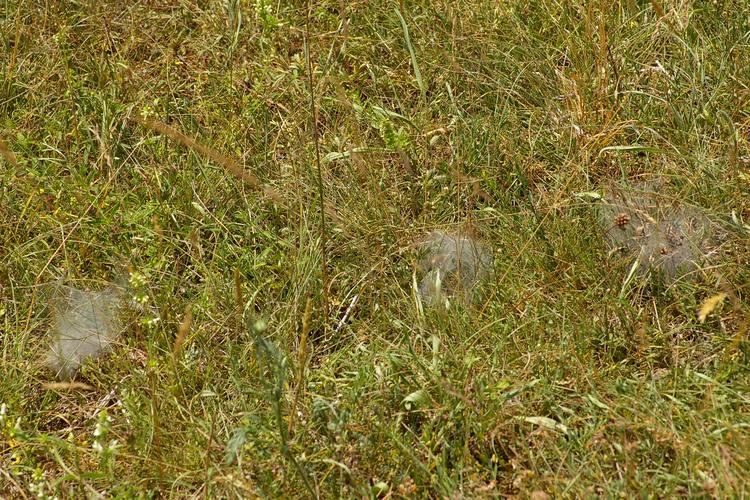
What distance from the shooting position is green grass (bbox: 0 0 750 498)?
88.1 inches

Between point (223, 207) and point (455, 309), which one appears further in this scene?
point (223, 207)

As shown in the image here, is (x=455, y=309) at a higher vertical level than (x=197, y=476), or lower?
higher

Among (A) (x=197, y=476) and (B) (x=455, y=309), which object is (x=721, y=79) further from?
(A) (x=197, y=476)

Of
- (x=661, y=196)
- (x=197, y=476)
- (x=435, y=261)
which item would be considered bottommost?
(x=197, y=476)

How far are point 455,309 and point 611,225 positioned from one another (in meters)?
0.54

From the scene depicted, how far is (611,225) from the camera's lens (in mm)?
2705

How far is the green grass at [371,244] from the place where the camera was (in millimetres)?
2238

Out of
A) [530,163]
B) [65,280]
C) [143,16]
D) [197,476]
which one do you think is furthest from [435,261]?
[143,16]

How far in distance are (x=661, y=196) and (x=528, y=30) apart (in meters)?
0.89

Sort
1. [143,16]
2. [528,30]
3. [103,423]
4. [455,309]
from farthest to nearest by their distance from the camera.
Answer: [143,16], [528,30], [455,309], [103,423]

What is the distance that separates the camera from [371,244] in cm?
283

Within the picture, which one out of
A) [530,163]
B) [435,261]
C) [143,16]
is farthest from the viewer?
[143,16]

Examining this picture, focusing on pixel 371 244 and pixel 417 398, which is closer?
pixel 417 398

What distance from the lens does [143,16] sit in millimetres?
3633
